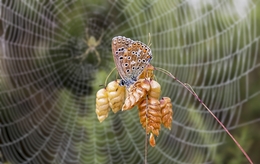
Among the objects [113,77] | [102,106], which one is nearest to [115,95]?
[102,106]

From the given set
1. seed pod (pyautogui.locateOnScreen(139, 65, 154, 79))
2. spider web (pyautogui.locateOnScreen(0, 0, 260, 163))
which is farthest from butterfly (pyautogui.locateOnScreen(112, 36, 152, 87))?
spider web (pyautogui.locateOnScreen(0, 0, 260, 163))

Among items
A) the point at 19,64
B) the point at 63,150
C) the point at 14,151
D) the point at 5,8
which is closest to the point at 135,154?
the point at 63,150

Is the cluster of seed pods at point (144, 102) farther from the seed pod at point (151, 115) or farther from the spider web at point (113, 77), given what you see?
the spider web at point (113, 77)

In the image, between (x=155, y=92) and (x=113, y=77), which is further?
(x=113, y=77)

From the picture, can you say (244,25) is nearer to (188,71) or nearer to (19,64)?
(188,71)

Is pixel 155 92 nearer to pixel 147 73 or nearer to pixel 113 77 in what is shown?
pixel 147 73

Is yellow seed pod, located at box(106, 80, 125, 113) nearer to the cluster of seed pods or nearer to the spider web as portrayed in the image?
the cluster of seed pods

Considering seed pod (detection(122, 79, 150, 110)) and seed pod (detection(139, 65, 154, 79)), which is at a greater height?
seed pod (detection(139, 65, 154, 79))
